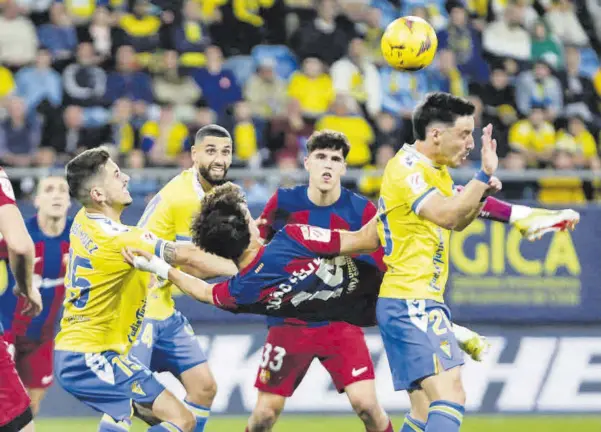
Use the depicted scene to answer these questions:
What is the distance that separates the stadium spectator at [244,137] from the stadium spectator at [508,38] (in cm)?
447

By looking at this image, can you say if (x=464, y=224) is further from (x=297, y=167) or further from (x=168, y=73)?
(x=168, y=73)

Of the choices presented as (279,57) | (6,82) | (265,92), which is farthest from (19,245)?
(279,57)

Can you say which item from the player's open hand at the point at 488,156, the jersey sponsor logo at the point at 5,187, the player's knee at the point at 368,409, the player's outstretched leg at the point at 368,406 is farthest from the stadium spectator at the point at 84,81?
the player's open hand at the point at 488,156

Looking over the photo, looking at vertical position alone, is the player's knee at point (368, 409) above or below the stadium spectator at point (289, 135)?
below

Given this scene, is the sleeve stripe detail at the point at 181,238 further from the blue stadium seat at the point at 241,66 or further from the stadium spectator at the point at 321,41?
the stadium spectator at the point at 321,41

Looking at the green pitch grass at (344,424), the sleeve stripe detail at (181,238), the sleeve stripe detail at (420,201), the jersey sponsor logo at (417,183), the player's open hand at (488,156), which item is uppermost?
the player's open hand at (488,156)

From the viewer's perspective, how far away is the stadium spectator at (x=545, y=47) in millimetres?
17188

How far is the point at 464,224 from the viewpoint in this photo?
6852mm

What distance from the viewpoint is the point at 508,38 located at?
17.2 meters

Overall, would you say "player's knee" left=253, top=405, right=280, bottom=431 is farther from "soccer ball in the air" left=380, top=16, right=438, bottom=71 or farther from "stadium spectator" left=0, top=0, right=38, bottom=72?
"stadium spectator" left=0, top=0, right=38, bottom=72

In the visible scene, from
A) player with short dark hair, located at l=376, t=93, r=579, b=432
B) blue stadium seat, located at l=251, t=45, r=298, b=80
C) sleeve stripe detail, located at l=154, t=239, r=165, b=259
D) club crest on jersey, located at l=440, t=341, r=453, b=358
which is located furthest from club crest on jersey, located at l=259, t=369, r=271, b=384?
blue stadium seat, located at l=251, t=45, r=298, b=80

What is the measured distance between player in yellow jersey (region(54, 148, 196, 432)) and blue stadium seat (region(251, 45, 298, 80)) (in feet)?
28.1

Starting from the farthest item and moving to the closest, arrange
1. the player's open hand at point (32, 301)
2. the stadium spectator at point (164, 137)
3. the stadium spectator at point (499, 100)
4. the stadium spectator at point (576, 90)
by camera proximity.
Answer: the stadium spectator at point (576, 90) < the stadium spectator at point (499, 100) < the stadium spectator at point (164, 137) < the player's open hand at point (32, 301)

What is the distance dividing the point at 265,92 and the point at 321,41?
4.01 feet
